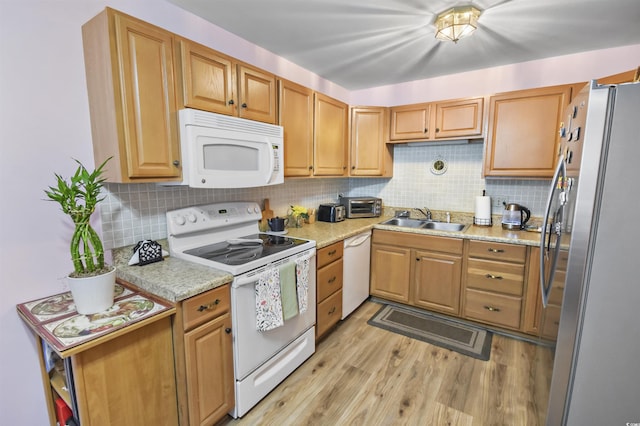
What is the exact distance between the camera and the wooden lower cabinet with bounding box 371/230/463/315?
2.69 meters

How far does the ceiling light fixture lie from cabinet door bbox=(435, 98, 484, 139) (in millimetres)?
945

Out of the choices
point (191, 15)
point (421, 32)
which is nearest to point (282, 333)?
point (191, 15)

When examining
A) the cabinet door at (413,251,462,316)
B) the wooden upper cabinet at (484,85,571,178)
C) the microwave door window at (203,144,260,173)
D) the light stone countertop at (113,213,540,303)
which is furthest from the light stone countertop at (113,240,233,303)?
the wooden upper cabinet at (484,85,571,178)

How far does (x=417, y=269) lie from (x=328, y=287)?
984 mm

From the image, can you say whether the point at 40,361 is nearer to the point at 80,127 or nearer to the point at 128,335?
the point at 128,335

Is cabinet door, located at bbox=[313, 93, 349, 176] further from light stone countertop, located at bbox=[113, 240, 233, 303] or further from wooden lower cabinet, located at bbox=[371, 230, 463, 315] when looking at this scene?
light stone countertop, located at bbox=[113, 240, 233, 303]

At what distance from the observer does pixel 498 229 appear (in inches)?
108

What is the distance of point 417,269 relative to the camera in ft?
9.35

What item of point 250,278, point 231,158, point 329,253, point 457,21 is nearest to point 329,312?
point 329,253

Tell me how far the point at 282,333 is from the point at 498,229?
86.8 inches

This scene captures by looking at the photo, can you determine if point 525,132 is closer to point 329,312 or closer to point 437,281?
point 437,281

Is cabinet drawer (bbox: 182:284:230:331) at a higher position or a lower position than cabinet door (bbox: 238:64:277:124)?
lower

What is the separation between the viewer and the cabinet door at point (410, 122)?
298 cm

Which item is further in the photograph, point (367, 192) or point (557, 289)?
point (367, 192)
